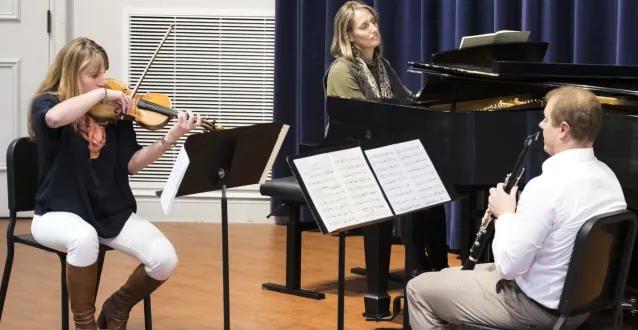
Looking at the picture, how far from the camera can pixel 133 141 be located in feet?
12.3

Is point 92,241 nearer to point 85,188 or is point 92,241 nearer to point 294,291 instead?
point 85,188

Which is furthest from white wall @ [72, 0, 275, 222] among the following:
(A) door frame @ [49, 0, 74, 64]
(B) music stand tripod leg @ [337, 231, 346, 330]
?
(B) music stand tripod leg @ [337, 231, 346, 330]

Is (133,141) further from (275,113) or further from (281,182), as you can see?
(275,113)

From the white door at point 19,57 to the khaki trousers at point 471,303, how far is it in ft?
13.4

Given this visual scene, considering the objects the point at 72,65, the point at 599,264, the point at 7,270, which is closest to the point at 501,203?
the point at 599,264

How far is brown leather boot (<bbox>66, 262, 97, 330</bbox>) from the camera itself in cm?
340

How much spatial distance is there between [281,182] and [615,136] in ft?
5.47

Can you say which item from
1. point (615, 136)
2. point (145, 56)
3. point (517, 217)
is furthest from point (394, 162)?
point (145, 56)

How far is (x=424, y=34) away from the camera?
18.9ft

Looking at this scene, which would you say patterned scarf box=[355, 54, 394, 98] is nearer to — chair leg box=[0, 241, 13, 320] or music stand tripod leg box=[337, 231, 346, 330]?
music stand tripod leg box=[337, 231, 346, 330]

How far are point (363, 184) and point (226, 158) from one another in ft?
1.78

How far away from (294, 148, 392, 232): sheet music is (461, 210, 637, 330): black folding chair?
461mm

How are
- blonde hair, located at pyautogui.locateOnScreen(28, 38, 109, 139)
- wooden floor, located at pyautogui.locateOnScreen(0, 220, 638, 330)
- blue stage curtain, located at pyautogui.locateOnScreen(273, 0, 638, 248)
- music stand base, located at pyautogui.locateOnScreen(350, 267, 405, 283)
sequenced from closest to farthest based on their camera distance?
1. blonde hair, located at pyautogui.locateOnScreen(28, 38, 109, 139)
2. wooden floor, located at pyautogui.locateOnScreen(0, 220, 638, 330)
3. music stand base, located at pyautogui.locateOnScreen(350, 267, 405, 283)
4. blue stage curtain, located at pyautogui.locateOnScreen(273, 0, 638, 248)

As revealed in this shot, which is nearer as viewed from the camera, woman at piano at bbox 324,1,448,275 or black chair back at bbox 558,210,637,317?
black chair back at bbox 558,210,637,317
